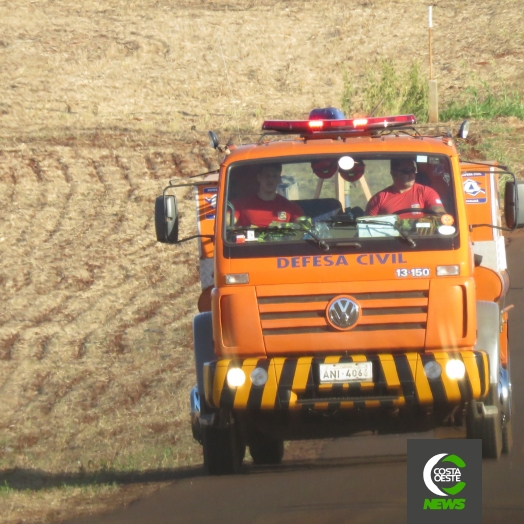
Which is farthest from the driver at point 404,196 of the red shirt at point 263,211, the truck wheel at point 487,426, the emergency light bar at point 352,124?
the truck wheel at point 487,426

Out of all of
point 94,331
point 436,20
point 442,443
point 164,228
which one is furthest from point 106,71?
point 442,443

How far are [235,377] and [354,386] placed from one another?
838mm

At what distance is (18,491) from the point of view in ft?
28.2

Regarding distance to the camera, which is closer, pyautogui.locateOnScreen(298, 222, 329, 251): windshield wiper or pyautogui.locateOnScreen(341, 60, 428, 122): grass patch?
pyautogui.locateOnScreen(298, 222, 329, 251): windshield wiper

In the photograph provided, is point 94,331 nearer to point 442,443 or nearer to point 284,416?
point 284,416

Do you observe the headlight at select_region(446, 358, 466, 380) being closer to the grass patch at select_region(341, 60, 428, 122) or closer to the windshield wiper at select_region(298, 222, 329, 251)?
the windshield wiper at select_region(298, 222, 329, 251)

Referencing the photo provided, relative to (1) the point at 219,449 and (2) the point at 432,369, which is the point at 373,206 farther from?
(1) the point at 219,449

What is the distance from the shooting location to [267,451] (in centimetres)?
916

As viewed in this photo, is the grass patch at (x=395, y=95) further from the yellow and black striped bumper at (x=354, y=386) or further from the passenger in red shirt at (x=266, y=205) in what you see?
the yellow and black striped bumper at (x=354, y=386)

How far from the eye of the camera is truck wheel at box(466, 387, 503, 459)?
771 centimetres

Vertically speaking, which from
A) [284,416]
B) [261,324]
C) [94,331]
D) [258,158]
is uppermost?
[258,158]

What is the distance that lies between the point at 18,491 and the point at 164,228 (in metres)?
2.47

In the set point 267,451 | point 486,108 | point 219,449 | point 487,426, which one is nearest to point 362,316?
point 487,426

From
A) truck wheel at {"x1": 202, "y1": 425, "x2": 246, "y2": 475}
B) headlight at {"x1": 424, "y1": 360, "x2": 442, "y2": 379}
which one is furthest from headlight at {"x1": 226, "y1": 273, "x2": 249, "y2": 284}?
headlight at {"x1": 424, "y1": 360, "x2": 442, "y2": 379}
